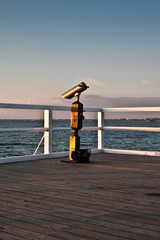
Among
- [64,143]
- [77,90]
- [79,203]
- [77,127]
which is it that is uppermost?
[77,90]

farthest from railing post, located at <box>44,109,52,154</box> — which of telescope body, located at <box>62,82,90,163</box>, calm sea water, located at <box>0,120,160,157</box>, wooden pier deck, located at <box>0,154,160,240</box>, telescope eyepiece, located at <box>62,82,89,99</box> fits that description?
calm sea water, located at <box>0,120,160,157</box>

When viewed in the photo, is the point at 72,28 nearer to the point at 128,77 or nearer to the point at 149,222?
the point at 128,77

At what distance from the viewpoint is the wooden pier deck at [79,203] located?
8.38 ft

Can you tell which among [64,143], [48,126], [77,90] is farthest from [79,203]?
[64,143]

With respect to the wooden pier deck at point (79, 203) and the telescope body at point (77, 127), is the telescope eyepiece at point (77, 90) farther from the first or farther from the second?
the wooden pier deck at point (79, 203)

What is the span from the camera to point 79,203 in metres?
3.36

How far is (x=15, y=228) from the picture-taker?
2.60 m

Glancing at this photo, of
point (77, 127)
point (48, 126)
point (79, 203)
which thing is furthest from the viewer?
point (48, 126)

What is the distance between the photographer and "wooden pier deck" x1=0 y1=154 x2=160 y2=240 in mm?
2553

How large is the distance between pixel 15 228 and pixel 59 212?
20.5 inches

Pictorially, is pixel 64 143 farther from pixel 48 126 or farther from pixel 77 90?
pixel 77 90

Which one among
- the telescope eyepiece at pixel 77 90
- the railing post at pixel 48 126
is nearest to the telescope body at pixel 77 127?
the telescope eyepiece at pixel 77 90

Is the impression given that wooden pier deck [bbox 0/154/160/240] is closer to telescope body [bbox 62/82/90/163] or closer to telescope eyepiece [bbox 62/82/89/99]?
telescope body [bbox 62/82/90/163]

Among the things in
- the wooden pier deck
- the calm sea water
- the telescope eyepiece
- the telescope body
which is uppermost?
the telescope eyepiece
